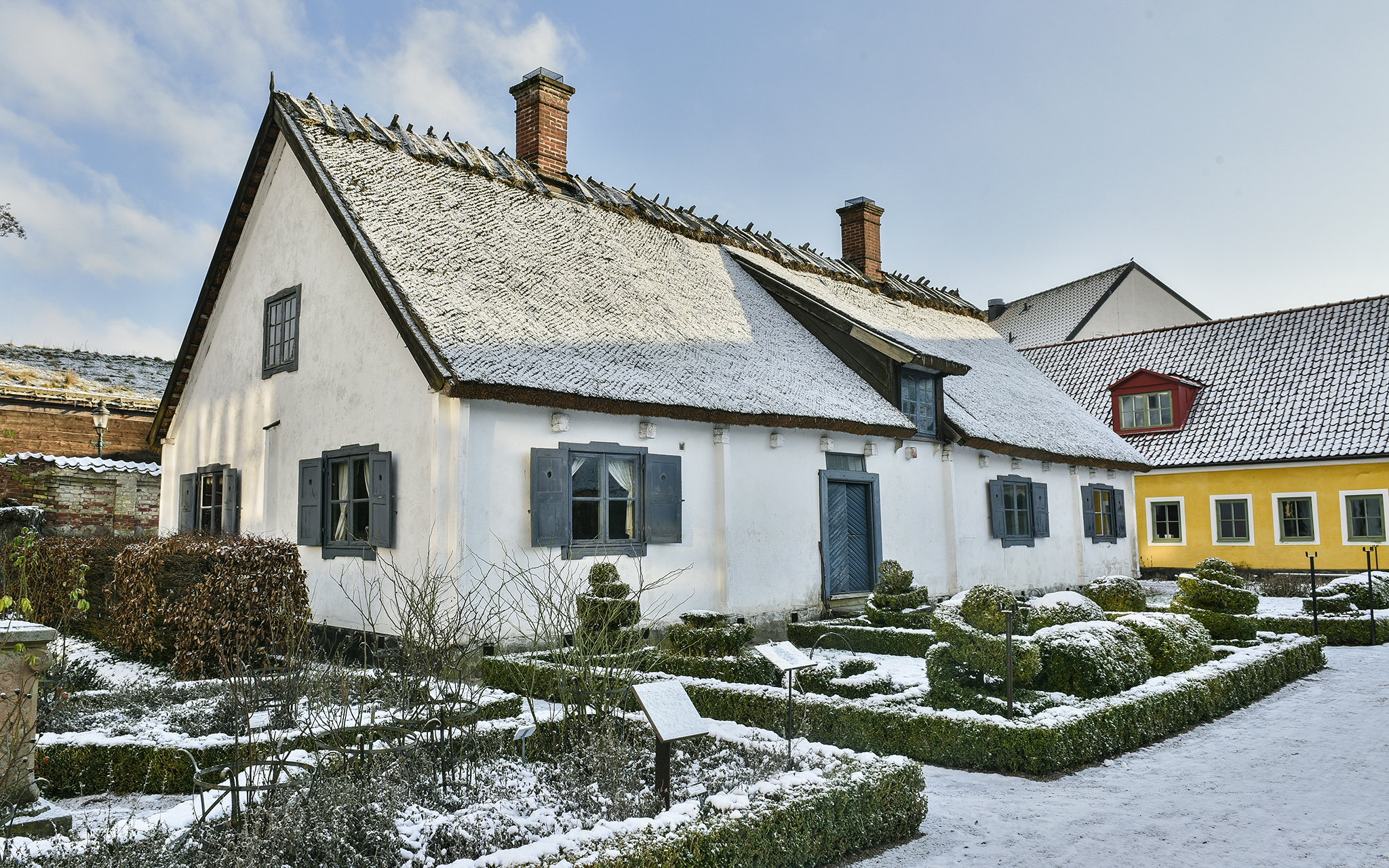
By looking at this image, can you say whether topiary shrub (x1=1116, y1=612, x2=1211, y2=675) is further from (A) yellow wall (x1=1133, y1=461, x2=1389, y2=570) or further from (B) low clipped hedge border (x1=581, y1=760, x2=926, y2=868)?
(A) yellow wall (x1=1133, y1=461, x2=1389, y2=570)

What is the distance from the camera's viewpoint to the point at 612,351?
11344 mm

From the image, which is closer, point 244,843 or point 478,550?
point 244,843

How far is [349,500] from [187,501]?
546cm

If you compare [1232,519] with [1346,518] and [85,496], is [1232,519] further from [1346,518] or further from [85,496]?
[85,496]

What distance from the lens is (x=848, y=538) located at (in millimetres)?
13828

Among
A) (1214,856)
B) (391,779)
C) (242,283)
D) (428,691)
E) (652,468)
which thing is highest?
(242,283)

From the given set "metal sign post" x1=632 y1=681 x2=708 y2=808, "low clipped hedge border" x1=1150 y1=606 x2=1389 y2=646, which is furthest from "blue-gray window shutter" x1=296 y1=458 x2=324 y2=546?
"low clipped hedge border" x1=1150 y1=606 x2=1389 y2=646

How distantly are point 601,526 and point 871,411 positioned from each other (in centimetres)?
532

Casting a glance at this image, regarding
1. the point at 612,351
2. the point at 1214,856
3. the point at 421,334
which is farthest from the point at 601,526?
the point at 1214,856

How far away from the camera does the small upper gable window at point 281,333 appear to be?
12305 mm

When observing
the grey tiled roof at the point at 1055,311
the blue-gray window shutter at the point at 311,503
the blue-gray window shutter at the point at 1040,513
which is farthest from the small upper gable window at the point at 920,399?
the grey tiled roof at the point at 1055,311

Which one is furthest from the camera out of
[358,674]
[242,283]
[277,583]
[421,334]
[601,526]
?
[242,283]

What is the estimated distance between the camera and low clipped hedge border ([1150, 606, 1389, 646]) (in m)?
11.6

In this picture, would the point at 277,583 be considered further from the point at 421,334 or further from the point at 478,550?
the point at 421,334
